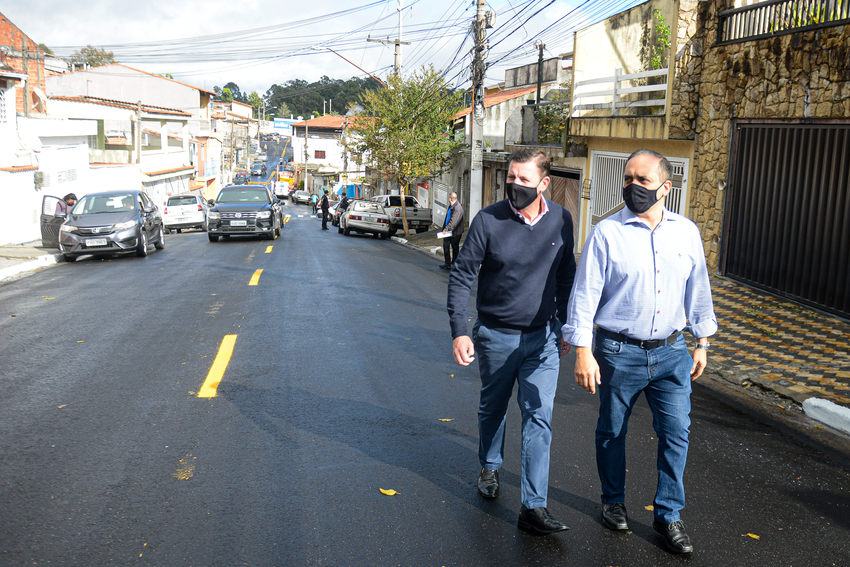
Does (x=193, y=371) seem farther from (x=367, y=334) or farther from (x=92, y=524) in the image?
(x=92, y=524)

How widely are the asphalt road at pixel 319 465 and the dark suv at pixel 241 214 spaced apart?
14090 millimetres

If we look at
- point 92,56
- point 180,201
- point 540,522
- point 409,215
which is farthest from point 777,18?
point 92,56

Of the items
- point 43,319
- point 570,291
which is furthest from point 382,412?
point 43,319

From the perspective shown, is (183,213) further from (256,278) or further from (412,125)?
(256,278)

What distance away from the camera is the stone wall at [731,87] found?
10039mm

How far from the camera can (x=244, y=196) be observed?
2425 centimetres

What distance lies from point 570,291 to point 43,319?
26.6 feet

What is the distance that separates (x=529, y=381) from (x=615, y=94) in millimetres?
13934

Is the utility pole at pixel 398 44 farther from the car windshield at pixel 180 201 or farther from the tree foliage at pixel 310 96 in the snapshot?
the tree foliage at pixel 310 96

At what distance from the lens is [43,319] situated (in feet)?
31.7

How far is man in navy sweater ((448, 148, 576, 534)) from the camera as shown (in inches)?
157

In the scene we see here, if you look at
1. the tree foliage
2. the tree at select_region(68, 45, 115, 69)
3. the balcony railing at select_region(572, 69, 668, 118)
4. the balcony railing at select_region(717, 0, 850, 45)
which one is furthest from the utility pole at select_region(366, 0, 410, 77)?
the tree foliage

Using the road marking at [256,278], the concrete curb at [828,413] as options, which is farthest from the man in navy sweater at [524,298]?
the road marking at [256,278]

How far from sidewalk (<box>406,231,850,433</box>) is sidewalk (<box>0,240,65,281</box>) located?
13.6 meters
